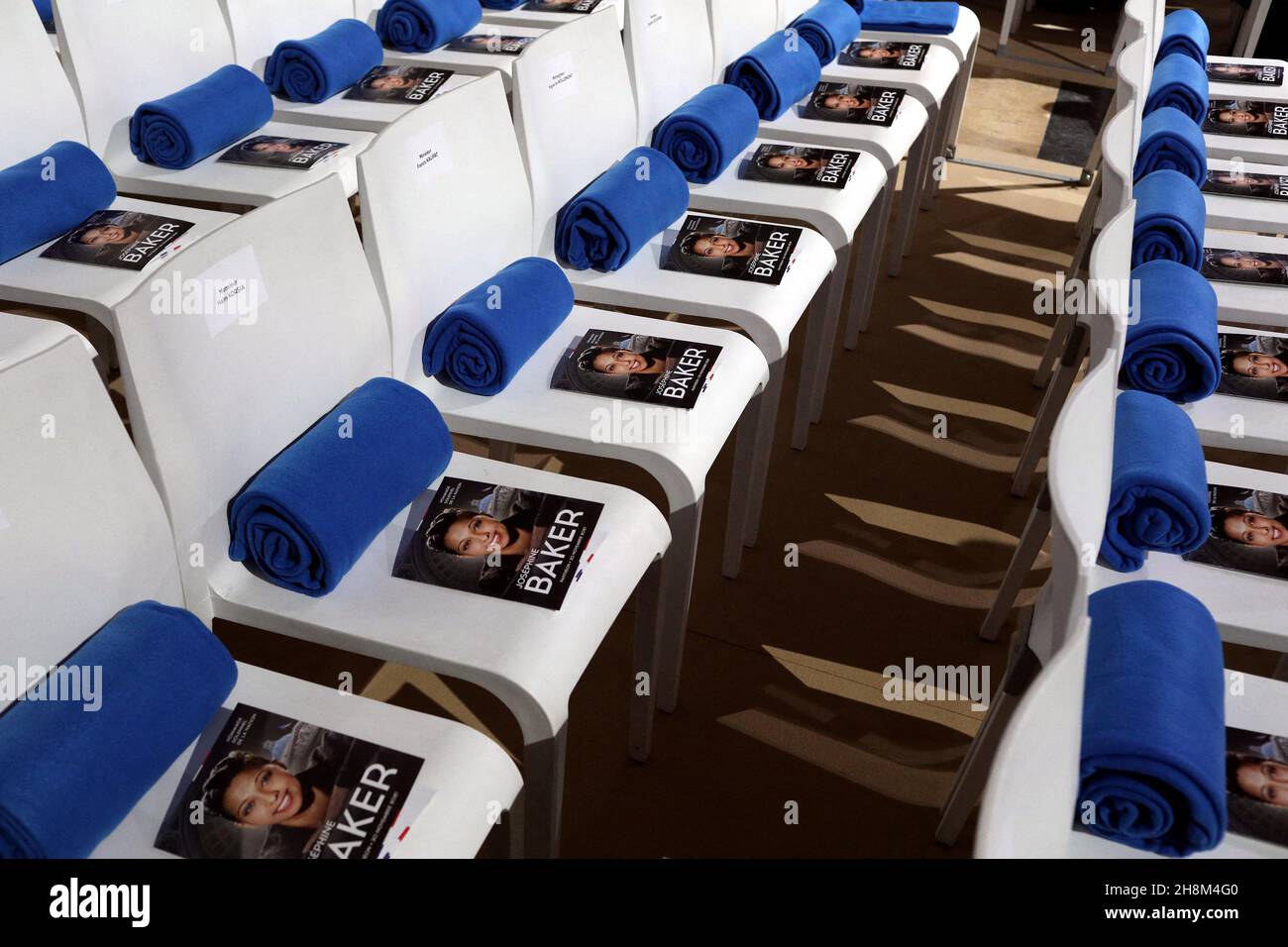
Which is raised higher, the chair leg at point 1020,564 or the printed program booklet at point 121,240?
the printed program booklet at point 121,240

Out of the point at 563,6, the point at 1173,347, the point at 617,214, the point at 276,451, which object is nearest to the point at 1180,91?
the point at 1173,347

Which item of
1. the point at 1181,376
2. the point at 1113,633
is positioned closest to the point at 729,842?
the point at 1113,633

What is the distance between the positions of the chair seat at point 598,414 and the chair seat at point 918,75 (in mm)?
1416

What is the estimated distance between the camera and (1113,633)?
1240 mm

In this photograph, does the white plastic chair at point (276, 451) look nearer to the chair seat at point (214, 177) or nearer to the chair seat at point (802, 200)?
the chair seat at point (214, 177)

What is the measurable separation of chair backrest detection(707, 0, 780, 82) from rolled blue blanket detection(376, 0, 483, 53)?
0.76m

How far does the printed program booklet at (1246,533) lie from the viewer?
1526 millimetres

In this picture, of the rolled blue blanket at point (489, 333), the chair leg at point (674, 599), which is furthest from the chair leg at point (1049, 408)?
the rolled blue blanket at point (489, 333)

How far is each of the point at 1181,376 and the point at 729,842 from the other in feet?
3.57

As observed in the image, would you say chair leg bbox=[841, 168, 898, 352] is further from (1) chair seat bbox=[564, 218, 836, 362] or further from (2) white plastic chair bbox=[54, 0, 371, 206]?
(2) white plastic chair bbox=[54, 0, 371, 206]

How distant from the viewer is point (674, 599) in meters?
1.79

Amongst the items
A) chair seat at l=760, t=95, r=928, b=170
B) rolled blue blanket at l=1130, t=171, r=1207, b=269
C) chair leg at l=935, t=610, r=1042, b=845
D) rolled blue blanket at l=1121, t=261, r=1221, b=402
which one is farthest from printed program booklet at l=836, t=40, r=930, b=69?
chair leg at l=935, t=610, r=1042, b=845

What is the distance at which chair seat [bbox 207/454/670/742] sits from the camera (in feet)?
4.27
